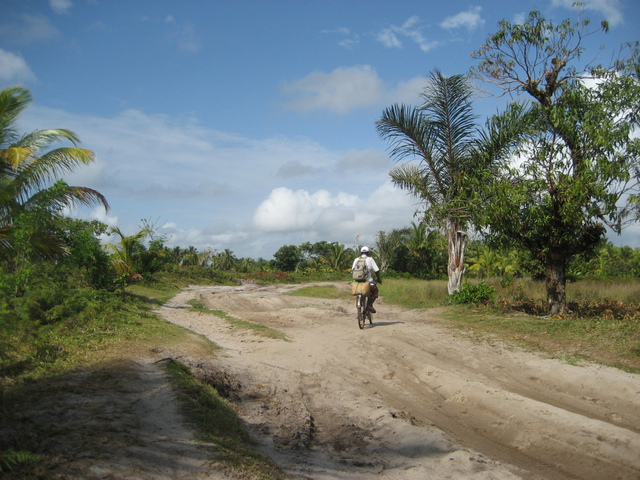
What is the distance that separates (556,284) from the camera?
1256 centimetres

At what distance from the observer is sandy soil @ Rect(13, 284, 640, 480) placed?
3.77 meters

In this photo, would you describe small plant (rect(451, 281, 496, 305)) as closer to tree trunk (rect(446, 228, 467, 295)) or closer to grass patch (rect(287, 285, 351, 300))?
tree trunk (rect(446, 228, 467, 295))

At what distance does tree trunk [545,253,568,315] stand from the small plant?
7.89ft

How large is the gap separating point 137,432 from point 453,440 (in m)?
3.13

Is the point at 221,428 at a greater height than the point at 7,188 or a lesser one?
lesser

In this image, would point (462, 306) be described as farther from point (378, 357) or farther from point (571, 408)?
point (571, 408)

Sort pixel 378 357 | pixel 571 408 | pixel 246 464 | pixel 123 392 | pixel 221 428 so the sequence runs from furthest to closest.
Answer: pixel 378 357 < pixel 571 408 < pixel 123 392 < pixel 221 428 < pixel 246 464

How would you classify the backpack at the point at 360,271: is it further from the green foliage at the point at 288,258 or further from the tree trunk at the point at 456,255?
the green foliage at the point at 288,258

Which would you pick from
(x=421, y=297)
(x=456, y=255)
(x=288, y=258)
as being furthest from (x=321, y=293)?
(x=288, y=258)

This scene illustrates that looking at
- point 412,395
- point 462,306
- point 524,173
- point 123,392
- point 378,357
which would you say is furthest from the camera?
point 462,306

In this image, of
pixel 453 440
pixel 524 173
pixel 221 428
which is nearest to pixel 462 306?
pixel 524 173

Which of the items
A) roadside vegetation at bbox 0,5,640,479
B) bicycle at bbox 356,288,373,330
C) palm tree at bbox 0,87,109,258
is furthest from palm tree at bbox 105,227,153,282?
bicycle at bbox 356,288,373,330

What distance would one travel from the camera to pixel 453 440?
5.00 m

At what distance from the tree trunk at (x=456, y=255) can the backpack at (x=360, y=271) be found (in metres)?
5.21
